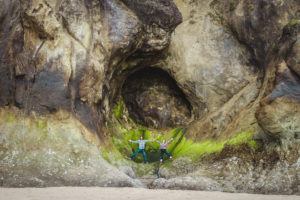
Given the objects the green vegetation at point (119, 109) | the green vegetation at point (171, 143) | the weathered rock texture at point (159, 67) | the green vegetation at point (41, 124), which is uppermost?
the weathered rock texture at point (159, 67)

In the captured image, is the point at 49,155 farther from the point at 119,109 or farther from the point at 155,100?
the point at 155,100

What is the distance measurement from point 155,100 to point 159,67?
2084mm

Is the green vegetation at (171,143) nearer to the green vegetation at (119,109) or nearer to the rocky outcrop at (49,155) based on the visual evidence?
the green vegetation at (119,109)

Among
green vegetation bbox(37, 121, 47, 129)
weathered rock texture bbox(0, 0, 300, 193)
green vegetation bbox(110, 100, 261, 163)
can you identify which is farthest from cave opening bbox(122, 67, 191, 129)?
green vegetation bbox(37, 121, 47, 129)

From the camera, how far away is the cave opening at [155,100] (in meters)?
17.5

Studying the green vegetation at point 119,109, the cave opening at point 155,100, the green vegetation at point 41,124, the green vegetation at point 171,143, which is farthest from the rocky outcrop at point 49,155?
the cave opening at point 155,100

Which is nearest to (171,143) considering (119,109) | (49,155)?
(119,109)

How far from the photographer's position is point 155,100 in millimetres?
17891

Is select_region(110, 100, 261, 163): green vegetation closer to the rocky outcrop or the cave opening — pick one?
the cave opening

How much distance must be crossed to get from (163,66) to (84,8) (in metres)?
6.23

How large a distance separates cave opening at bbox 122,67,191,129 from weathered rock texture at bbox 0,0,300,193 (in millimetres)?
62

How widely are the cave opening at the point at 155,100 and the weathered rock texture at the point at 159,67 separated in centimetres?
6

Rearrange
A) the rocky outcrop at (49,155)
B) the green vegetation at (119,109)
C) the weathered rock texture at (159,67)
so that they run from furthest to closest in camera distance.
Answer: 1. the green vegetation at (119,109)
2. the weathered rock texture at (159,67)
3. the rocky outcrop at (49,155)

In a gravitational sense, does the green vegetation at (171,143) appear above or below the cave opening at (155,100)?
below
